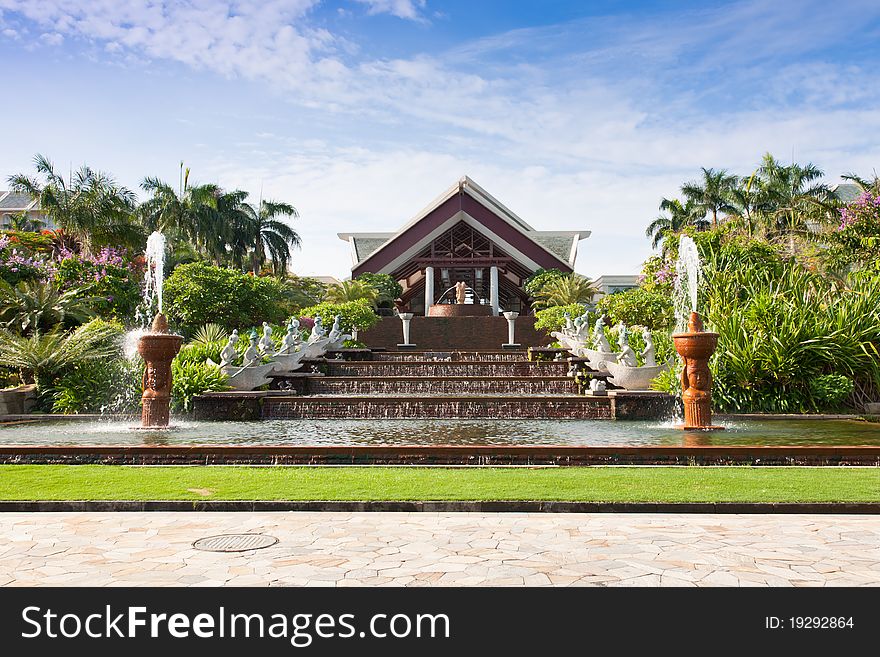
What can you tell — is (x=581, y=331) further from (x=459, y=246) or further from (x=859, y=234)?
(x=459, y=246)

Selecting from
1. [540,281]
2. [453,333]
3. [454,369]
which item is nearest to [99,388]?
[454,369]

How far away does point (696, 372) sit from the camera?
34.3 ft

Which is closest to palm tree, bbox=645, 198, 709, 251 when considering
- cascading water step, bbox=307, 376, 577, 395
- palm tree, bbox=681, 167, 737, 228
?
palm tree, bbox=681, 167, 737, 228

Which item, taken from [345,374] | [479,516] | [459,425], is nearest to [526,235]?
[345,374]

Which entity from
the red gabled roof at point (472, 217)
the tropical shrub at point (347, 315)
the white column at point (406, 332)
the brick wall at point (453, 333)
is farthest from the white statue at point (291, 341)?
the red gabled roof at point (472, 217)

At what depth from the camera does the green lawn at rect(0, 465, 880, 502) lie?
18.9 feet

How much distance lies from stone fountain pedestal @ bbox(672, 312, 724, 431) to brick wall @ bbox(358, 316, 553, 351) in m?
16.0

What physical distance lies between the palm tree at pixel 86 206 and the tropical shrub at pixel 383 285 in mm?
10022

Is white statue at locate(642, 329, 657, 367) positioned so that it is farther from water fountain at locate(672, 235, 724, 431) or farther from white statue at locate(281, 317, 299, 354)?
white statue at locate(281, 317, 299, 354)

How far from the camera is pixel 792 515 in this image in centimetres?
538

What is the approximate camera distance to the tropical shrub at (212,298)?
22.4m

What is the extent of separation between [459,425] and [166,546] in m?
7.12

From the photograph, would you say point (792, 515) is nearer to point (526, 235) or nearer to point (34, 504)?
point (34, 504)

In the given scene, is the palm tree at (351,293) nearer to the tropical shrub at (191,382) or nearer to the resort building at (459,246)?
the resort building at (459,246)
